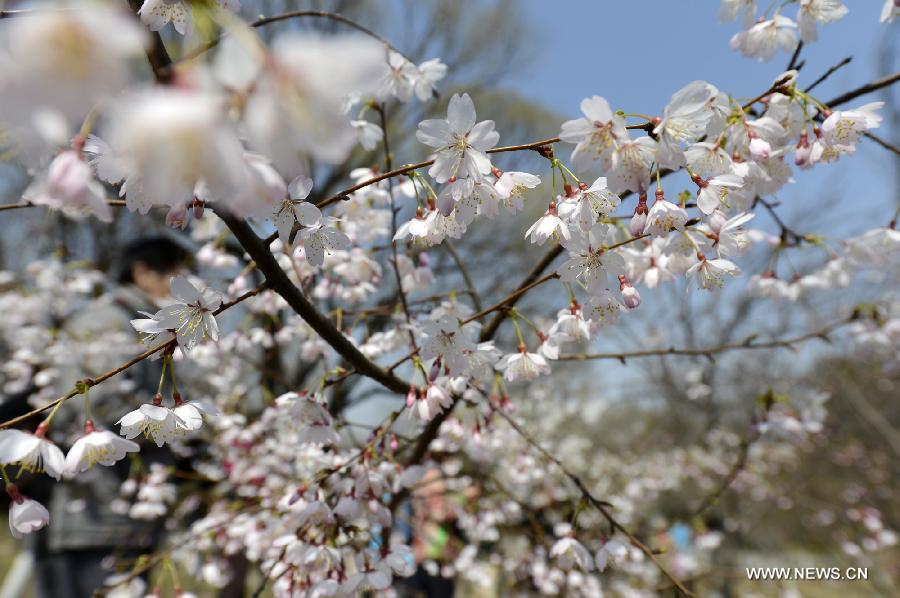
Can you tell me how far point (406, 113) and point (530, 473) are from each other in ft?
14.2

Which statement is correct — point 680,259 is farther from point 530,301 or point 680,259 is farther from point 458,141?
point 530,301

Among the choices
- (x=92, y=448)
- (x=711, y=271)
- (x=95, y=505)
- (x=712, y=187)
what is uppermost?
(x=712, y=187)

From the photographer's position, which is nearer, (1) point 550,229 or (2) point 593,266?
(1) point 550,229

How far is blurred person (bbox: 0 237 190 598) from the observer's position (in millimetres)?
2938

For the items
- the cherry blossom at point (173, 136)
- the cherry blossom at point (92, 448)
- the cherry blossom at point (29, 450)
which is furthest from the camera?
the cherry blossom at point (92, 448)

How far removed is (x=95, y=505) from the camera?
3.23m

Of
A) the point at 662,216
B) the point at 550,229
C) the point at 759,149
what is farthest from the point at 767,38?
the point at 550,229

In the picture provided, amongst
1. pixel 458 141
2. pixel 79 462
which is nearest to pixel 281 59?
pixel 458 141

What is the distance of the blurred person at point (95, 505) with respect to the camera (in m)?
2.94

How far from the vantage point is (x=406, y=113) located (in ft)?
18.4

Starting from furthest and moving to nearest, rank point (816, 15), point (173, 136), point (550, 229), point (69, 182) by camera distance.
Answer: point (816, 15) → point (550, 229) → point (69, 182) → point (173, 136)

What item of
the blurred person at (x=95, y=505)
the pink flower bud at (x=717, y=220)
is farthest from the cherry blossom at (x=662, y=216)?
the blurred person at (x=95, y=505)

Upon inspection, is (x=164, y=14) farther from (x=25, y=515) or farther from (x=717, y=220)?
(x=717, y=220)

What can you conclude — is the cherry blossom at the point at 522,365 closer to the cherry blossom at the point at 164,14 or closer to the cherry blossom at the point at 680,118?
the cherry blossom at the point at 680,118
